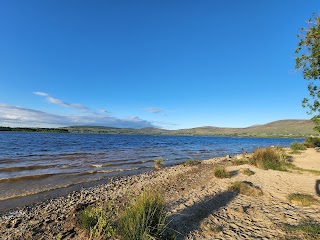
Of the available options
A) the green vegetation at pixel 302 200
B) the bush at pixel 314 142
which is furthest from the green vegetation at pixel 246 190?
the bush at pixel 314 142

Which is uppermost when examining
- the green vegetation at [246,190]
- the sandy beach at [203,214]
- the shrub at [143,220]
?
the shrub at [143,220]

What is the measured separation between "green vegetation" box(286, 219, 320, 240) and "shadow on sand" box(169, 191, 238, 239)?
2620mm

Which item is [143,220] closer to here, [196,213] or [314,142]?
[196,213]

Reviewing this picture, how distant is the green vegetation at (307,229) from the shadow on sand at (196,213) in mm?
2620

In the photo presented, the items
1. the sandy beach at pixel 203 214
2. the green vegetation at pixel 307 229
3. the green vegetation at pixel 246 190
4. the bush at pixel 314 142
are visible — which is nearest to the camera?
the green vegetation at pixel 307 229

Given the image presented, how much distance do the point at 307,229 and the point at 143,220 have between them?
4646mm

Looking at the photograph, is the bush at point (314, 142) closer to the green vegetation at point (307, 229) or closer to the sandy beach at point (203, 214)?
A: the sandy beach at point (203, 214)

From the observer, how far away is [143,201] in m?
5.59

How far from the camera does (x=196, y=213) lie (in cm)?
762

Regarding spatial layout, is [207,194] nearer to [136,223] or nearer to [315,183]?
[136,223]

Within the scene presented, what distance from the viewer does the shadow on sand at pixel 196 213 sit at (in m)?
6.44

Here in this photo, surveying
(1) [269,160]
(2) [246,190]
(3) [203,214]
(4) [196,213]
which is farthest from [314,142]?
(4) [196,213]

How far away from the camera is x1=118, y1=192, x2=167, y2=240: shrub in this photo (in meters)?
5.06

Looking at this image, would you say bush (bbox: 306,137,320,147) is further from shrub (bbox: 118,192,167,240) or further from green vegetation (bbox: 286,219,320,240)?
shrub (bbox: 118,192,167,240)
